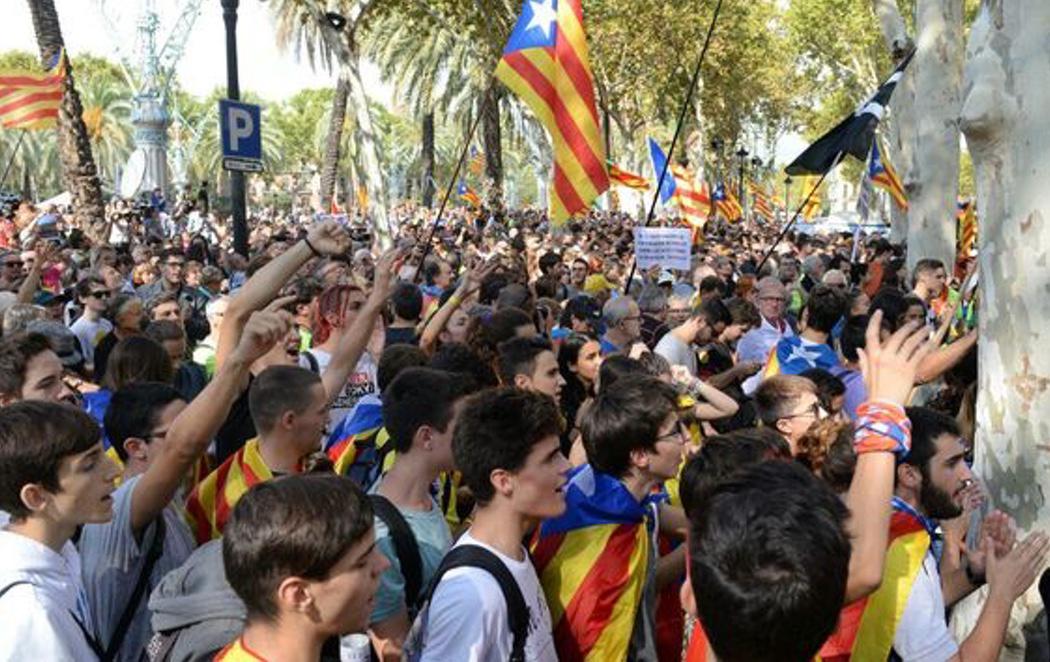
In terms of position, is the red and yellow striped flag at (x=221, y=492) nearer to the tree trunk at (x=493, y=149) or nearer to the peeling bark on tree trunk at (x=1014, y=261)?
the peeling bark on tree trunk at (x=1014, y=261)

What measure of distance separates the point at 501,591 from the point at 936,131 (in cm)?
1208

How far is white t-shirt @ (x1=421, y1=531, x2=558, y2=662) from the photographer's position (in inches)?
115

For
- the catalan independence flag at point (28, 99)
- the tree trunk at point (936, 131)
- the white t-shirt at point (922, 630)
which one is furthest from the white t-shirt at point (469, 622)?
the catalan independence flag at point (28, 99)

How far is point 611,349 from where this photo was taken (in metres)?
7.76

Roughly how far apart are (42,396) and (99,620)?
1553 mm

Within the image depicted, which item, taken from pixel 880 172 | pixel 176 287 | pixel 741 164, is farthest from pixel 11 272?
pixel 741 164

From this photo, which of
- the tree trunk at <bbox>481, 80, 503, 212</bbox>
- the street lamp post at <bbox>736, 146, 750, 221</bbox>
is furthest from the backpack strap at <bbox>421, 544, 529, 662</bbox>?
the street lamp post at <bbox>736, 146, 750, 221</bbox>

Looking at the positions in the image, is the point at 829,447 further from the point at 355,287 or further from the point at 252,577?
the point at 355,287

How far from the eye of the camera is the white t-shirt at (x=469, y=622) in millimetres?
2912

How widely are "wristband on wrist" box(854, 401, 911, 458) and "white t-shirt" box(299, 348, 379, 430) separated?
326 cm

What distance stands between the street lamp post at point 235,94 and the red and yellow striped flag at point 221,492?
8.45 meters

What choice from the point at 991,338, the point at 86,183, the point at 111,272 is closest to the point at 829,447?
the point at 991,338

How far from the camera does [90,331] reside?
28.0ft

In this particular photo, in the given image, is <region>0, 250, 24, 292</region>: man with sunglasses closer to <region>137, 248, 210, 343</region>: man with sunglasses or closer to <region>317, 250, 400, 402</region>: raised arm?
<region>137, 248, 210, 343</region>: man with sunglasses
